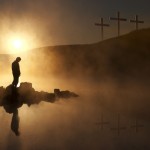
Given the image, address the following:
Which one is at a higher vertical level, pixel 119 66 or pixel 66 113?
pixel 119 66

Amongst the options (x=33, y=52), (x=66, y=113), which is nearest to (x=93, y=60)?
(x=33, y=52)

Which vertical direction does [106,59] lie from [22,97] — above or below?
above

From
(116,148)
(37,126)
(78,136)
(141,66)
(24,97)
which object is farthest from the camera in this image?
(141,66)

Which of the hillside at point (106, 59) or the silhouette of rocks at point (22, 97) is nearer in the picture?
the silhouette of rocks at point (22, 97)

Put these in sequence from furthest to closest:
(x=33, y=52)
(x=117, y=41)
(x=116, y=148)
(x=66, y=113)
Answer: (x=33, y=52) → (x=117, y=41) → (x=66, y=113) → (x=116, y=148)

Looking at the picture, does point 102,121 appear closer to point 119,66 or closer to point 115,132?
point 115,132

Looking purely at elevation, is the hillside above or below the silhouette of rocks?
above

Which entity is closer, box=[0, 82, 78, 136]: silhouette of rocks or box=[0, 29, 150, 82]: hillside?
box=[0, 82, 78, 136]: silhouette of rocks

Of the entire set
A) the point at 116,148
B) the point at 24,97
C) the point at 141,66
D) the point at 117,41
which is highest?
the point at 117,41

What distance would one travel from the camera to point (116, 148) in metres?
7.85

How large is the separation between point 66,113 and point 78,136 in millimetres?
4425

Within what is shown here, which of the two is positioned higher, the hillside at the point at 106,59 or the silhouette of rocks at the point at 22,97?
the hillside at the point at 106,59

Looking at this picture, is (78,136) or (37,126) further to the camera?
(37,126)

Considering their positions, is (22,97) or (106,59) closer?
(22,97)
